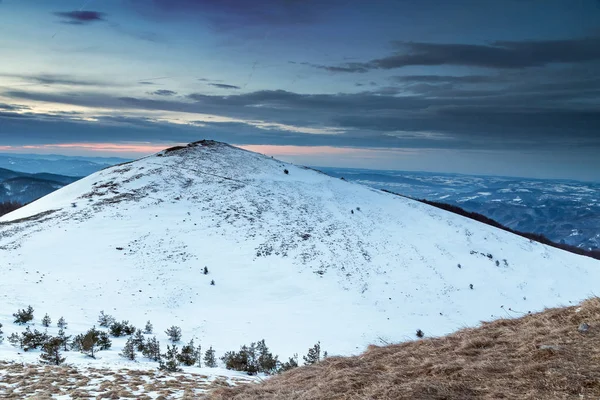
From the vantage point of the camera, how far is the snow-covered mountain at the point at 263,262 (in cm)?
2647

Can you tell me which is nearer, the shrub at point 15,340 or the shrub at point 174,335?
the shrub at point 15,340

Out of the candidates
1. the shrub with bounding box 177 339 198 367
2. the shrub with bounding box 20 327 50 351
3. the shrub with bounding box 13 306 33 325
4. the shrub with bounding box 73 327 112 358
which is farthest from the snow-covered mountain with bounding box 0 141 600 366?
the shrub with bounding box 20 327 50 351

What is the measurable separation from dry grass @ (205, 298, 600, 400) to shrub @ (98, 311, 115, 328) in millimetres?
16453

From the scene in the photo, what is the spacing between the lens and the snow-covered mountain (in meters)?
26.5

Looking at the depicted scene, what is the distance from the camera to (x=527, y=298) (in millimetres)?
35281

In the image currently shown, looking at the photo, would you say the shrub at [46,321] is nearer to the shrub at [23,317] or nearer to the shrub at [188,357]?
the shrub at [23,317]

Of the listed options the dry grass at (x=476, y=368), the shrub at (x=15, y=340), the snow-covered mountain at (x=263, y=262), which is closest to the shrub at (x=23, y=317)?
the snow-covered mountain at (x=263, y=262)

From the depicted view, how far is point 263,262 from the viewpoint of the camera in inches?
1420

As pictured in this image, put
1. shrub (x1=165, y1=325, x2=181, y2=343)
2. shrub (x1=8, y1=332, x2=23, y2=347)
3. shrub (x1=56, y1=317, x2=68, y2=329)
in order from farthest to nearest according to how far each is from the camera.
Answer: shrub (x1=165, y1=325, x2=181, y2=343) → shrub (x1=56, y1=317, x2=68, y2=329) → shrub (x1=8, y1=332, x2=23, y2=347)

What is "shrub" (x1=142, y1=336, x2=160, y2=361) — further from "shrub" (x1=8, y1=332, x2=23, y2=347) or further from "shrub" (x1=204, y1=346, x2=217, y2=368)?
Result: "shrub" (x1=8, y1=332, x2=23, y2=347)

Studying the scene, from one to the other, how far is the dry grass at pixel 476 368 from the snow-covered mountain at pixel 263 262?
44.5ft

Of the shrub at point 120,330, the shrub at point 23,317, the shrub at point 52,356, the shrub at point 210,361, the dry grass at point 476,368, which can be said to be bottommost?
the shrub at point 210,361

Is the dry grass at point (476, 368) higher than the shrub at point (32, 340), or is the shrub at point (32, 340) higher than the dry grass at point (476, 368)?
the dry grass at point (476, 368)

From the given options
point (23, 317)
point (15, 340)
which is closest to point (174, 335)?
point (15, 340)
